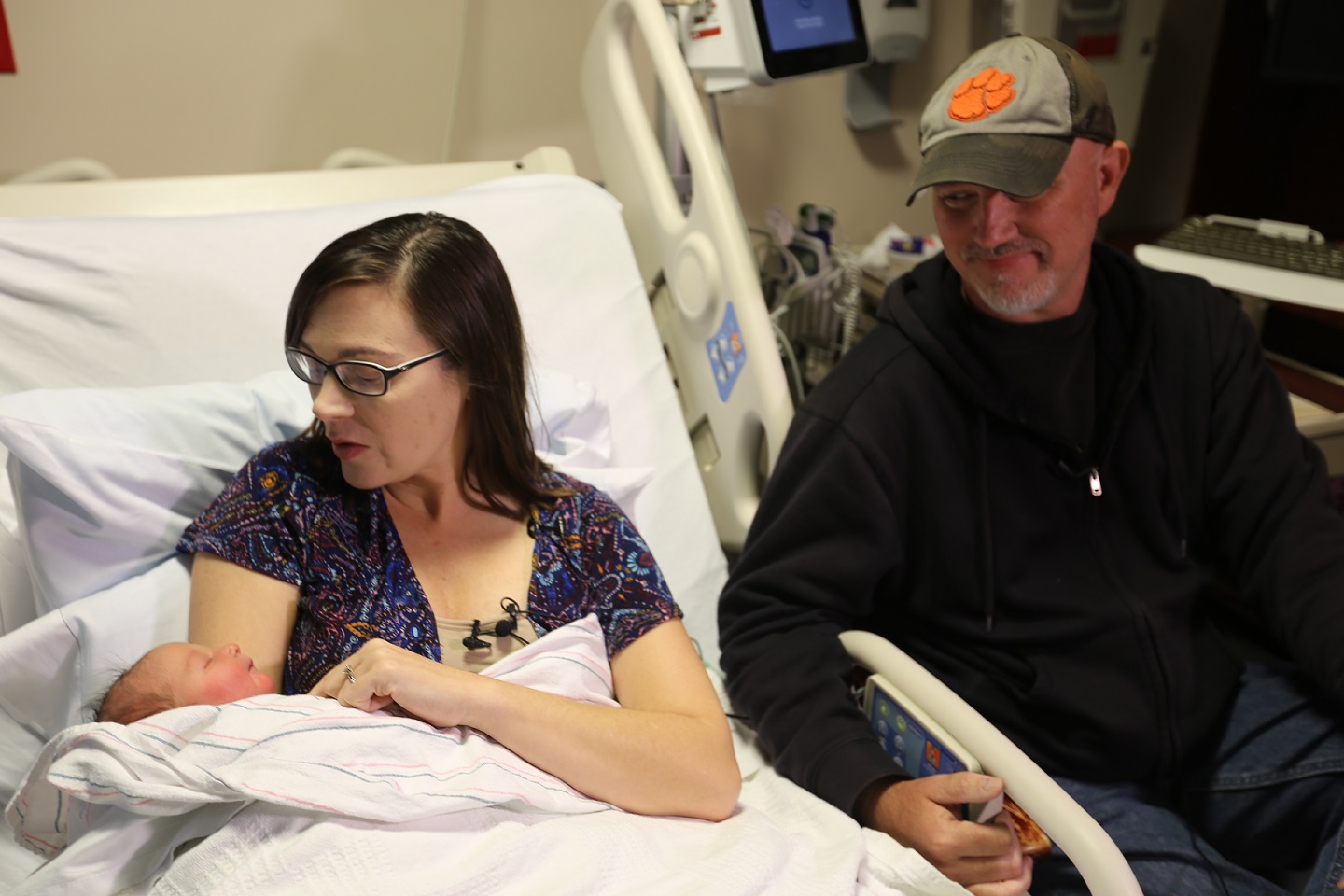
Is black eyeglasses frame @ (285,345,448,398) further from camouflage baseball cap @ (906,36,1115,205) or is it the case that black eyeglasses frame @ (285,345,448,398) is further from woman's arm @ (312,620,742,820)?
camouflage baseball cap @ (906,36,1115,205)

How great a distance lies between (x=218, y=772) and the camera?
99 centimetres

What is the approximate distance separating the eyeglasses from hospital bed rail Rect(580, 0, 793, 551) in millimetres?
659

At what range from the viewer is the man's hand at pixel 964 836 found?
119 cm

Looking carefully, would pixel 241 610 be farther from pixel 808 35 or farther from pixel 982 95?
pixel 808 35

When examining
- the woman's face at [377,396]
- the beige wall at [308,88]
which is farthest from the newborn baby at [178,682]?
the beige wall at [308,88]

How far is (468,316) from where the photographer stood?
1218 millimetres

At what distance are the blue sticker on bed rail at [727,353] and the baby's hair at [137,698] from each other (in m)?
0.94

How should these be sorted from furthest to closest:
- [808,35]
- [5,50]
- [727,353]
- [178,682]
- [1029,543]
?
1. [5,50]
2. [808,35]
3. [727,353]
4. [1029,543]
5. [178,682]

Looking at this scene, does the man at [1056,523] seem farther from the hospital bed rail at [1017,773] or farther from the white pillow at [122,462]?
the white pillow at [122,462]

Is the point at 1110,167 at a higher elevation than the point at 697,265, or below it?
higher

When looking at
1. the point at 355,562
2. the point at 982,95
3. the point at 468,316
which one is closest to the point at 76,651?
the point at 355,562

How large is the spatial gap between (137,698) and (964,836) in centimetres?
89

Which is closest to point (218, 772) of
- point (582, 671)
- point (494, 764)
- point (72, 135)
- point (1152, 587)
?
point (494, 764)

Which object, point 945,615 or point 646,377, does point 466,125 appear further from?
point 945,615
